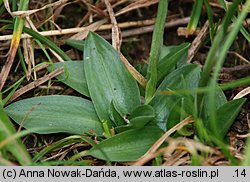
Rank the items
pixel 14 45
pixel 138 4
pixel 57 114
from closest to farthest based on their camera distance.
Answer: pixel 57 114 → pixel 14 45 → pixel 138 4

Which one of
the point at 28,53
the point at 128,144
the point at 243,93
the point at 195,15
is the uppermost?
the point at 195,15

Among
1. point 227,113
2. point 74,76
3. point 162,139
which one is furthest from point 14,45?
point 227,113

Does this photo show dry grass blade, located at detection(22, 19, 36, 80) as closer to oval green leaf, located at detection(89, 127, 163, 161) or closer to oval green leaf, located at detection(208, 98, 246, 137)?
oval green leaf, located at detection(89, 127, 163, 161)

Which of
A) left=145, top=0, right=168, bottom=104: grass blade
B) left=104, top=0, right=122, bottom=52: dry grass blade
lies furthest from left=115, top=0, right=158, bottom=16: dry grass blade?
left=145, top=0, right=168, bottom=104: grass blade

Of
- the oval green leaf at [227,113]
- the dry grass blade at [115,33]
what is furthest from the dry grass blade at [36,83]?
the oval green leaf at [227,113]

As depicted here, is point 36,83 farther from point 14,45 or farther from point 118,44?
point 118,44

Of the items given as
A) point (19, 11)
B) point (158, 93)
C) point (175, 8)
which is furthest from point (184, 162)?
point (175, 8)

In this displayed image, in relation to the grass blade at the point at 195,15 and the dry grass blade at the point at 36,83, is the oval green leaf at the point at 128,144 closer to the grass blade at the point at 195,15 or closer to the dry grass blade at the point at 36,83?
the dry grass blade at the point at 36,83
